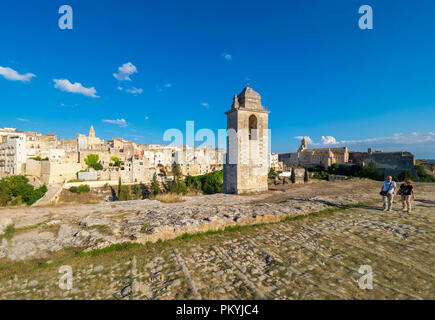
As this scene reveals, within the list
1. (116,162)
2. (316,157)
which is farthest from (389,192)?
(116,162)

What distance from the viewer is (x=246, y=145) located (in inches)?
463

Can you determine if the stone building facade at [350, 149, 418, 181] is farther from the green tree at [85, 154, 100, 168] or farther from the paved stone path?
the green tree at [85, 154, 100, 168]

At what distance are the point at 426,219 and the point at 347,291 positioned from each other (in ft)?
19.8

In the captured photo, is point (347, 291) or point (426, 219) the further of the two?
point (426, 219)

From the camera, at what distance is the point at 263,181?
1255 cm

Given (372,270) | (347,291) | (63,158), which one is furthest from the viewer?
(63,158)

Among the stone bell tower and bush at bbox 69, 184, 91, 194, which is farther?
bush at bbox 69, 184, 91, 194

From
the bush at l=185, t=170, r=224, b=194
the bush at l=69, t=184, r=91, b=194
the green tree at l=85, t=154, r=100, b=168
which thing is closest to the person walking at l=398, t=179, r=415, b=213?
the bush at l=185, t=170, r=224, b=194

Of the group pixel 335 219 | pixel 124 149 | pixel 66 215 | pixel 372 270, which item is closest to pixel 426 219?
pixel 335 219

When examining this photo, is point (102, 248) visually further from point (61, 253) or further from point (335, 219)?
point (335, 219)

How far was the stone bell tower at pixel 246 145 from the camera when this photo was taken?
457 inches

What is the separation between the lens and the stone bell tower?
38.1 feet

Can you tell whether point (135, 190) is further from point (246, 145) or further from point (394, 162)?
point (394, 162)

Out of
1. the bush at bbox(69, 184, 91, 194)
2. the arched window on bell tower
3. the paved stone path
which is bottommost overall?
the bush at bbox(69, 184, 91, 194)
